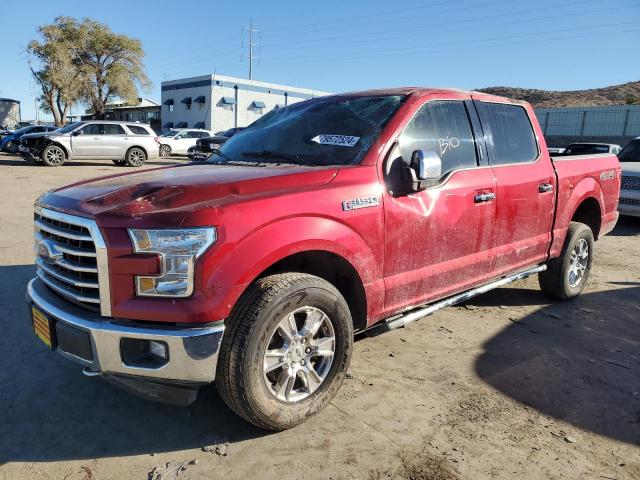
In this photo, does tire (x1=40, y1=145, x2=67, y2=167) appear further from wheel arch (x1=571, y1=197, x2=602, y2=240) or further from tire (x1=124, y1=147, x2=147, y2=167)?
wheel arch (x1=571, y1=197, x2=602, y2=240)

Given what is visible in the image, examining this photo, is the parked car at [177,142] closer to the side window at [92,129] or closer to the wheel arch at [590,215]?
the side window at [92,129]

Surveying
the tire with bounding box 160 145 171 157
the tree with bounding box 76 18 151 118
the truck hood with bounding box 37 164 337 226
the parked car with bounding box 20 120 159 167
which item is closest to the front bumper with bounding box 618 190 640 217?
the truck hood with bounding box 37 164 337 226

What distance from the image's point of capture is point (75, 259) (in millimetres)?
2570

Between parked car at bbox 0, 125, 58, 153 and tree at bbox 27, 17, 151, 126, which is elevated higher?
tree at bbox 27, 17, 151, 126

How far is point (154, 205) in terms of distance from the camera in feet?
8.01

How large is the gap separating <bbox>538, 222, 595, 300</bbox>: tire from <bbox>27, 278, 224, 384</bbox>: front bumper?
3818 millimetres

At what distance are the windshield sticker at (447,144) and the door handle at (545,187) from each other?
110 cm

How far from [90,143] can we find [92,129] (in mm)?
563

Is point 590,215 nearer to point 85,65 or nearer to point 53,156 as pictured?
point 53,156

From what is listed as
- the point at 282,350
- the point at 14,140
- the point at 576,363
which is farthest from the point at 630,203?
the point at 14,140

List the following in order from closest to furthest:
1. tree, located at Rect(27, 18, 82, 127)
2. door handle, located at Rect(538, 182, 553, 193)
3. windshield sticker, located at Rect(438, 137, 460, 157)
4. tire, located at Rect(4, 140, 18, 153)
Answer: windshield sticker, located at Rect(438, 137, 460, 157)
door handle, located at Rect(538, 182, 553, 193)
tire, located at Rect(4, 140, 18, 153)
tree, located at Rect(27, 18, 82, 127)

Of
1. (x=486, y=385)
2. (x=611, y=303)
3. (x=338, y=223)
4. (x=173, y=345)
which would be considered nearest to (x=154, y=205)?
(x=173, y=345)

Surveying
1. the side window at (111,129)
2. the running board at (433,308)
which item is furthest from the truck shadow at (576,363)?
the side window at (111,129)

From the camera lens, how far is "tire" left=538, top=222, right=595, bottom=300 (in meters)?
Result: 4.92
